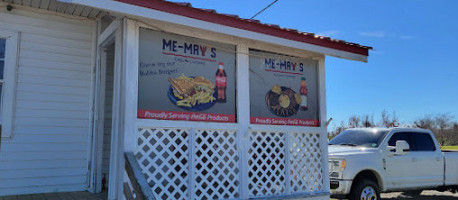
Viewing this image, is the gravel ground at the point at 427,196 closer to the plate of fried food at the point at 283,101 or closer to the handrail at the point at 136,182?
the plate of fried food at the point at 283,101

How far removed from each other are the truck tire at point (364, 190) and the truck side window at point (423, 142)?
1935 millimetres

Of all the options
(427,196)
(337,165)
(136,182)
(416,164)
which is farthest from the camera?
(427,196)

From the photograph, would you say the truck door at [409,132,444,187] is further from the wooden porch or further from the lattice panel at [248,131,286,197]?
the wooden porch

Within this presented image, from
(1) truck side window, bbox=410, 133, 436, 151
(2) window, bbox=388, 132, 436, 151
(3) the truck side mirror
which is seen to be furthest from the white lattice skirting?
(1) truck side window, bbox=410, 133, 436, 151

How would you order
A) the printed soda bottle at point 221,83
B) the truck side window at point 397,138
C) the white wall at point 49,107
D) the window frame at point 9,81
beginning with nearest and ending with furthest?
1. the window frame at point 9,81
2. the white wall at point 49,107
3. the printed soda bottle at point 221,83
4. the truck side window at point 397,138

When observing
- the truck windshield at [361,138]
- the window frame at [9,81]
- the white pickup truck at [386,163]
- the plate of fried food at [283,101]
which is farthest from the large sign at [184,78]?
the truck windshield at [361,138]

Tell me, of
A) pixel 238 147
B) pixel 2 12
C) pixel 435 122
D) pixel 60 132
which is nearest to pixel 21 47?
pixel 2 12

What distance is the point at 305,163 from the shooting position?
22.3 ft

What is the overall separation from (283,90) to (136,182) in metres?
3.33

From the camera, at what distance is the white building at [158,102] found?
5250 mm

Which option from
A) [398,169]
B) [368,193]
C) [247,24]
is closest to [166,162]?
[247,24]

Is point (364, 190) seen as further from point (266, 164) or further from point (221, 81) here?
point (221, 81)

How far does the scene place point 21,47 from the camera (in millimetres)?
5863

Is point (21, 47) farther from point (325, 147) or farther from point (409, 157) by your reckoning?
point (409, 157)
